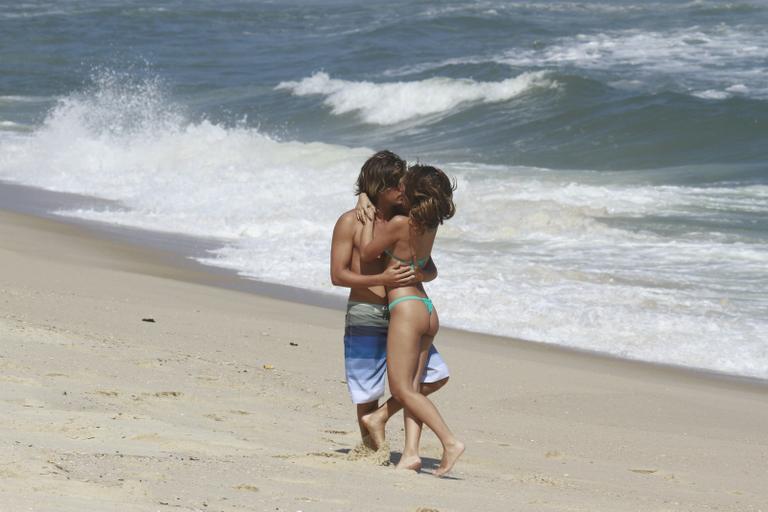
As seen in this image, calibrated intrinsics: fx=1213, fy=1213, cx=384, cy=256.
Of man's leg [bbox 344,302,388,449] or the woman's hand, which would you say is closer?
the woman's hand

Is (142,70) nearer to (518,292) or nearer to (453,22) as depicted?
(453,22)

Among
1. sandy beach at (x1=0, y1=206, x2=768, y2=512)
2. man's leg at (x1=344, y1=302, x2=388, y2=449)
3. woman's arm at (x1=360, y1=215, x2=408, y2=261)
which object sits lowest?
sandy beach at (x1=0, y1=206, x2=768, y2=512)

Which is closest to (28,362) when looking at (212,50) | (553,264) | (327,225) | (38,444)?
(38,444)

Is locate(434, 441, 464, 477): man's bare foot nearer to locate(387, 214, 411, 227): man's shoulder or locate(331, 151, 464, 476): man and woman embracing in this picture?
locate(331, 151, 464, 476): man and woman embracing

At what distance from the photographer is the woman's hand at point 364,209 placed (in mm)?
4648

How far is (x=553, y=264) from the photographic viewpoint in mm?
11336

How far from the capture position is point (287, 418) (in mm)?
5406

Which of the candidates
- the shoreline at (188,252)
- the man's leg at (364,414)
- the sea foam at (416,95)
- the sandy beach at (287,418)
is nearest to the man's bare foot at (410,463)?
the sandy beach at (287,418)

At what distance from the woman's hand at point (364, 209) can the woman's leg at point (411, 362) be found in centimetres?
36

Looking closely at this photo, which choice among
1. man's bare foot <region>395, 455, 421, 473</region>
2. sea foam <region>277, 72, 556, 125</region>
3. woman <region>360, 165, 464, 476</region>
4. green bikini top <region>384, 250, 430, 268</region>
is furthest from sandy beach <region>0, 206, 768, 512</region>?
sea foam <region>277, 72, 556, 125</region>

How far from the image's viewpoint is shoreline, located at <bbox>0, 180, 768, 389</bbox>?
8.38 m

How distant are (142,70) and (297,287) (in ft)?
78.8

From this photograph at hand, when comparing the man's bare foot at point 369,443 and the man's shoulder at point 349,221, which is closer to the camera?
the man's shoulder at point 349,221

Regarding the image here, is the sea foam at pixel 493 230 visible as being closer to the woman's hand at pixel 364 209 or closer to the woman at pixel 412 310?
the woman at pixel 412 310
